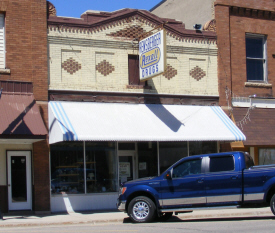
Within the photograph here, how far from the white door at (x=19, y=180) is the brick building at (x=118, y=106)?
0.90 m

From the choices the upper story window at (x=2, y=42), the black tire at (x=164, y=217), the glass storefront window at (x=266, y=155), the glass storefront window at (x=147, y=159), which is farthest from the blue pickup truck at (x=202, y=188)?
the glass storefront window at (x=266, y=155)

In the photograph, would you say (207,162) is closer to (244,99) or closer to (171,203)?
(171,203)

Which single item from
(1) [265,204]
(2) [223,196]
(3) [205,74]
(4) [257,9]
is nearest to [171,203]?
(2) [223,196]

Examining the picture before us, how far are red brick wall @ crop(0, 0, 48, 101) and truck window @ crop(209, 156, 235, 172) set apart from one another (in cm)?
714

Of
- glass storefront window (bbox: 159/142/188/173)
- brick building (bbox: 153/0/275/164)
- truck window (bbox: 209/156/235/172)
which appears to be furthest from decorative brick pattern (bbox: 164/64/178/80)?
truck window (bbox: 209/156/235/172)

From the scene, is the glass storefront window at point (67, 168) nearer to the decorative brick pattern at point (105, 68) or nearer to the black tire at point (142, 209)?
the decorative brick pattern at point (105, 68)

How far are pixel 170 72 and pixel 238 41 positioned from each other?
12.0 ft

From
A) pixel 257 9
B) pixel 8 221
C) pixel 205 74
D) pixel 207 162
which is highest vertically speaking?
pixel 257 9

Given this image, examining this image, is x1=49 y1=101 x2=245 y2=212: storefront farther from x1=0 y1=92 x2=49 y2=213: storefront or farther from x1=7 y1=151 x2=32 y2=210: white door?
x1=7 y1=151 x2=32 y2=210: white door

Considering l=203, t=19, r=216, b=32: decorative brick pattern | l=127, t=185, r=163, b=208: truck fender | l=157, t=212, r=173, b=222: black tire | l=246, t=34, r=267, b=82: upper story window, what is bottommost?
l=157, t=212, r=173, b=222: black tire

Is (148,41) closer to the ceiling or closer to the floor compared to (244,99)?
closer to the ceiling

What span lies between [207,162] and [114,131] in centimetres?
467

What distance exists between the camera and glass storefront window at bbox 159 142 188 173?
19000 mm

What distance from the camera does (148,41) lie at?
18078 mm
